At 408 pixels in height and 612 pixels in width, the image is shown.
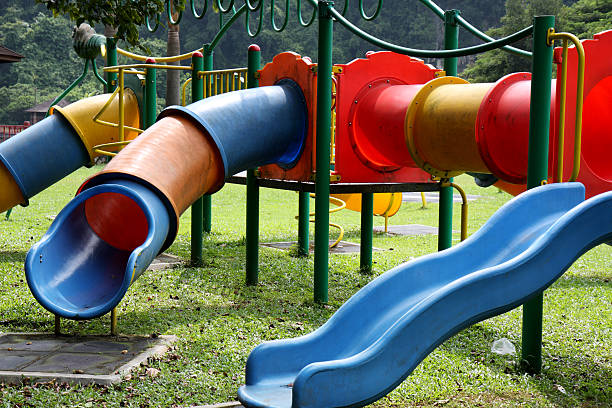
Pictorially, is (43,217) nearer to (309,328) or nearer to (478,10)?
(309,328)

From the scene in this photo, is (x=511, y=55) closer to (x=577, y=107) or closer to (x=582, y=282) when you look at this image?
(x=582, y=282)

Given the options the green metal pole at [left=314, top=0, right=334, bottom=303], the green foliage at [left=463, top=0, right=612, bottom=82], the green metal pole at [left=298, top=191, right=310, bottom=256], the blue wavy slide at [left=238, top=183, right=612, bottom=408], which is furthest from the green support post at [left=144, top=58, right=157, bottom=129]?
the green foliage at [left=463, top=0, right=612, bottom=82]

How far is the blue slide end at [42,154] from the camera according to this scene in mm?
8867

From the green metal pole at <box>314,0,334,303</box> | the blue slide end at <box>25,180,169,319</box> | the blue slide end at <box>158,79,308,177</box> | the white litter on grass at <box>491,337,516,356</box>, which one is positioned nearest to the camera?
the blue slide end at <box>25,180,169,319</box>

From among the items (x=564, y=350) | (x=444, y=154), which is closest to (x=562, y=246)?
(x=564, y=350)

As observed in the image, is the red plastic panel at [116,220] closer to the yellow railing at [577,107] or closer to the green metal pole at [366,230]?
the green metal pole at [366,230]

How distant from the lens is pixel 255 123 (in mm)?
6863

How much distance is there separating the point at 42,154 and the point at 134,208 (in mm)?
3049

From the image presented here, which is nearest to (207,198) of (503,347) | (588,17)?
(503,347)

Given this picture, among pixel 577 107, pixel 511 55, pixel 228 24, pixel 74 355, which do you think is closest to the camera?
pixel 577 107

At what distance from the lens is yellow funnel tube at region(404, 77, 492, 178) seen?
5.88 metres

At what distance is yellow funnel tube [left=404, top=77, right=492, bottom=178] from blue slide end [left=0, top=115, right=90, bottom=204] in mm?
4707

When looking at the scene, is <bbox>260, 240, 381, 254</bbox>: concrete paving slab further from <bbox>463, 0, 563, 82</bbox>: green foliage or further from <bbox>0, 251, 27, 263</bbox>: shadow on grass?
<bbox>463, 0, 563, 82</bbox>: green foliage

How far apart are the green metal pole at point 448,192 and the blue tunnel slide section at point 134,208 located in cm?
144
